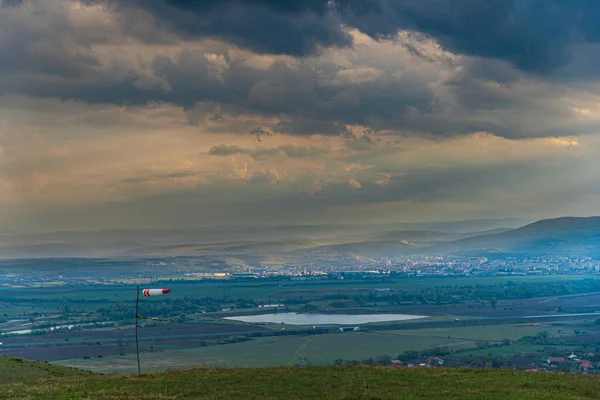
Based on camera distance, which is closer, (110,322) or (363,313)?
(110,322)

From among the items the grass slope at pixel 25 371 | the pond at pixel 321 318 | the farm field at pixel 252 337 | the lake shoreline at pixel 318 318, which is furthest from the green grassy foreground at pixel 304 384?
the pond at pixel 321 318

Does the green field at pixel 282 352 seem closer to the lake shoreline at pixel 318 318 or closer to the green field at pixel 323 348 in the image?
the green field at pixel 323 348

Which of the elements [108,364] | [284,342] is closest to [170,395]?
[108,364]

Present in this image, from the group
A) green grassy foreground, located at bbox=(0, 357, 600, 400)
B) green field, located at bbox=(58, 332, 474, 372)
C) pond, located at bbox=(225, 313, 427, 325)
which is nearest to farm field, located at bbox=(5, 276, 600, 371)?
green field, located at bbox=(58, 332, 474, 372)

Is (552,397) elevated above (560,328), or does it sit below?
above

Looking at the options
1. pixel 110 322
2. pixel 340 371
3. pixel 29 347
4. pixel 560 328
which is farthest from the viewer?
pixel 110 322

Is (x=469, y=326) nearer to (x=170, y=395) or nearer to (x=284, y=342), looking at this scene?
(x=284, y=342)
